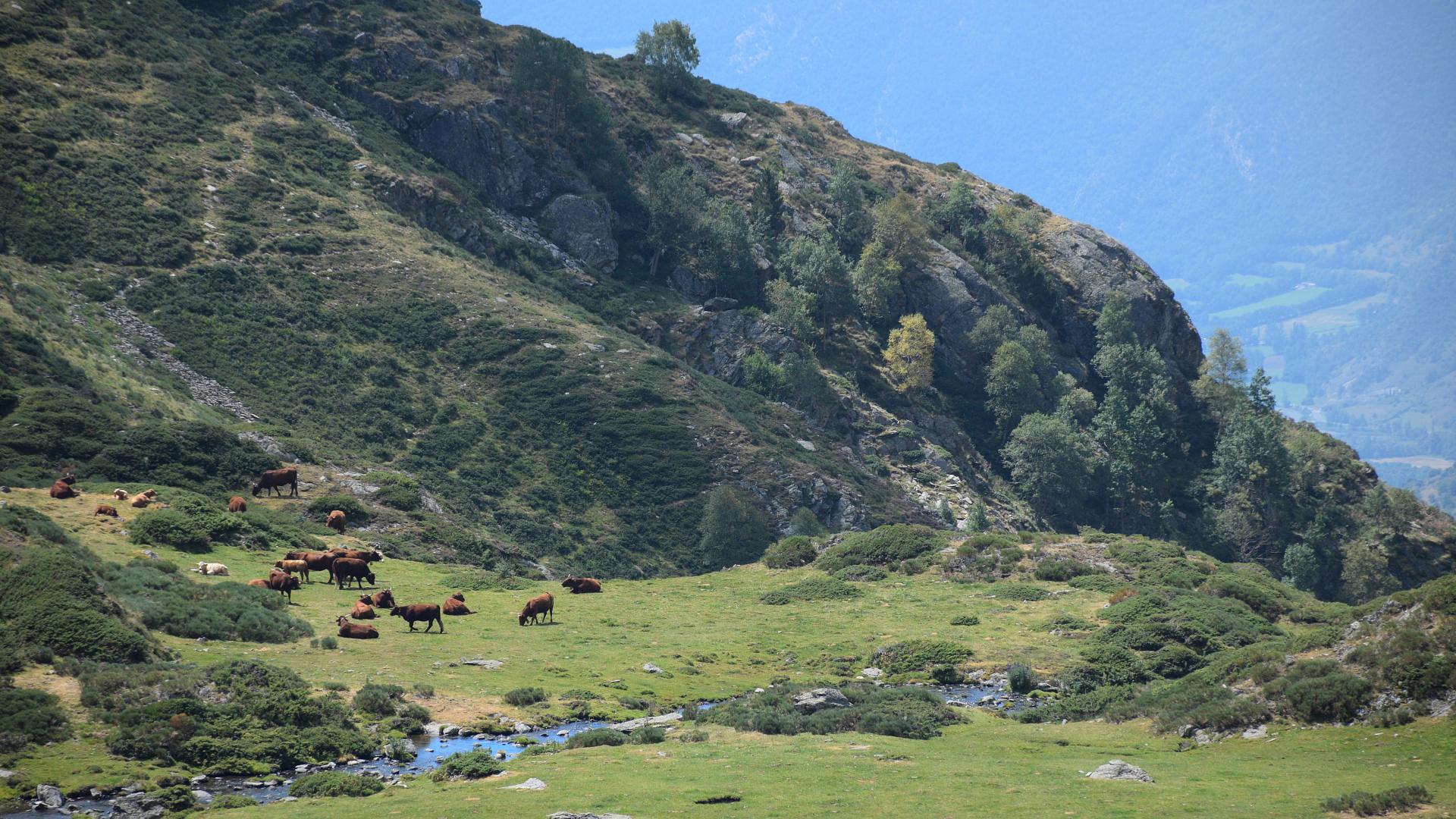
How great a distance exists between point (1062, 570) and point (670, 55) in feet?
481

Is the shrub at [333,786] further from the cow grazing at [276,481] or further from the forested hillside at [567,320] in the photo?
the cow grazing at [276,481]

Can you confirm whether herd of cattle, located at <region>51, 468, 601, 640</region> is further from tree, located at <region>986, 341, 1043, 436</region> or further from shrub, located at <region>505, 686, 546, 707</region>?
tree, located at <region>986, 341, 1043, 436</region>

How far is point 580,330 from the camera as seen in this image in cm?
11919

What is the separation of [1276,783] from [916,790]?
841 cm

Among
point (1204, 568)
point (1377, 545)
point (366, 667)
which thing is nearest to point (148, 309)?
point (366, 667)

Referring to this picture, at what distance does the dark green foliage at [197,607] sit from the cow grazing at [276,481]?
2246 cm

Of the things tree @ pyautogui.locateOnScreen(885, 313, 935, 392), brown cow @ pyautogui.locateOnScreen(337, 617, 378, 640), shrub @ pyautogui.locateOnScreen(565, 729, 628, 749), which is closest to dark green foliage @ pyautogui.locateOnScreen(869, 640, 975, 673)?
shrub @ pyautogui.locateOnScreen(565, 729, 628, 749)

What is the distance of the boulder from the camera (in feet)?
80.7

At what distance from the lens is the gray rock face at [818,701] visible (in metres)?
38.0

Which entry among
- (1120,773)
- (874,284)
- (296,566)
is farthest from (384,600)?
(874,284)

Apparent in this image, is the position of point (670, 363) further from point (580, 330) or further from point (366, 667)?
point (366, 667)

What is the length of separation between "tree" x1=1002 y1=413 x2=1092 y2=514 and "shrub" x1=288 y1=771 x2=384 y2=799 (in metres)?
123

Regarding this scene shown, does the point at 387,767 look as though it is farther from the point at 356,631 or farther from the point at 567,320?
the point at 567,320

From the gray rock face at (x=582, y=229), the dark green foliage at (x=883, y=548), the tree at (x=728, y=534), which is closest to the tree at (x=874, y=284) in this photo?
the gray rock face at (x=582, y=229)
